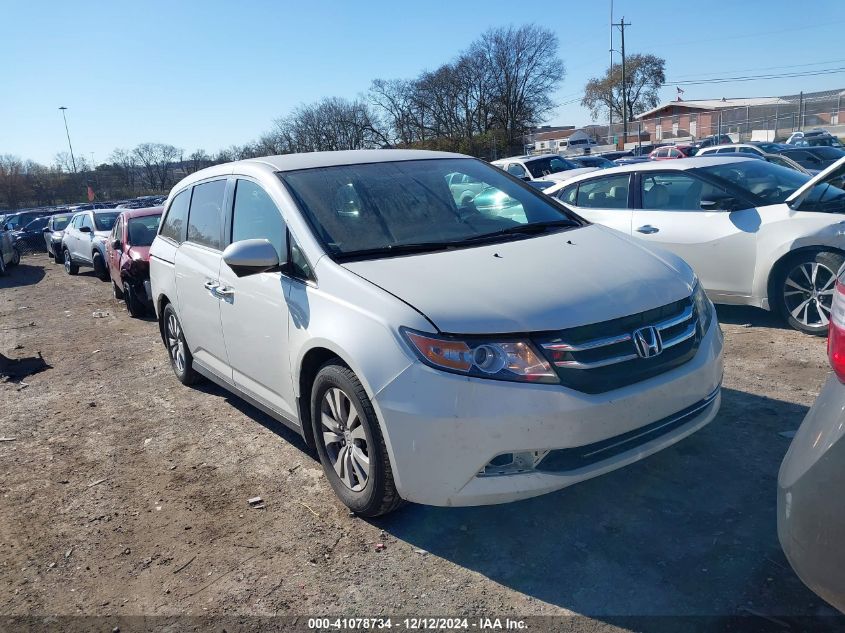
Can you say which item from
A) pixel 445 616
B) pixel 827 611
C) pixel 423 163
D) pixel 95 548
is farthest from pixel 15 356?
pixel 827 611

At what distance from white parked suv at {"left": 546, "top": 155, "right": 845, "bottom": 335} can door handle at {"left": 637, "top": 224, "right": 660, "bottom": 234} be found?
0.4 inches

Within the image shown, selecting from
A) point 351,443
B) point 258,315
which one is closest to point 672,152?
point 258,315

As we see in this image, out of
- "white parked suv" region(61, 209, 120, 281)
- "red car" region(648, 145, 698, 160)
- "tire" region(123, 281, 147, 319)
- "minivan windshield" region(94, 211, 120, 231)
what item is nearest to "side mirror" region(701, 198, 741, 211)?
"tire" region(123, 281, 147, 319)

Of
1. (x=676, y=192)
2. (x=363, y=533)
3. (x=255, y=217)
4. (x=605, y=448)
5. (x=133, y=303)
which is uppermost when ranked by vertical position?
(x=255, y=217)

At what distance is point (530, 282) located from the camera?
3.15m

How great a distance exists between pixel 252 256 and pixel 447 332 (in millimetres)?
1306

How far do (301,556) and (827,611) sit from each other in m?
2.18

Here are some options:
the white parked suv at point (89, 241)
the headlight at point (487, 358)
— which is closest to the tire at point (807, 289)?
the headlight at point (487, 358)

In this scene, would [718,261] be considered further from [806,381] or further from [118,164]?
[118,164]

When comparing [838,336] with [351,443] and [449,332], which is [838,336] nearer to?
[449,332]

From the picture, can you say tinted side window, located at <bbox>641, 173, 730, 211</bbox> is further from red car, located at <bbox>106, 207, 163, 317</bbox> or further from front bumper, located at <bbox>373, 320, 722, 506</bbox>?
red car, located at <bbox>106, 207, 163, 317</bbox>

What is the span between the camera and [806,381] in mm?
4793

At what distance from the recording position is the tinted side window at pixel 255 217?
12.9 ft

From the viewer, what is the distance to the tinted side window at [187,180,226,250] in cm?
473
